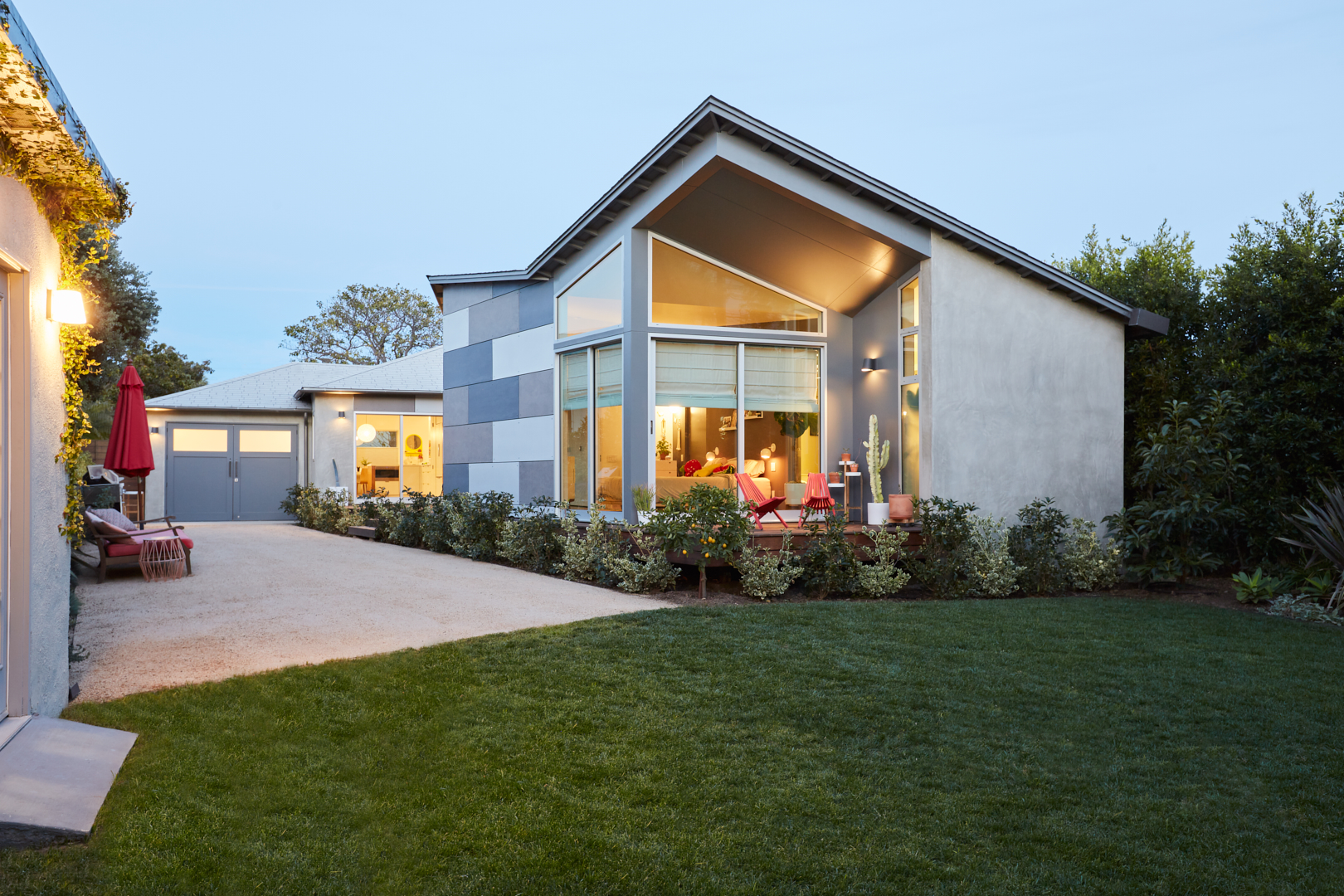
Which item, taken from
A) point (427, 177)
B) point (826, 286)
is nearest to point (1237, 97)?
point (826, 286)

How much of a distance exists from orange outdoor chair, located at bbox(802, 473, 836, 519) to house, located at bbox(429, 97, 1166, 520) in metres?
1.05

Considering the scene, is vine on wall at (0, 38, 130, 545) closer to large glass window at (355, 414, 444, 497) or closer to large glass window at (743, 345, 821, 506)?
large glass window at (743, 345, 821, 506)

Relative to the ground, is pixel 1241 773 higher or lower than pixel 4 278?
lower

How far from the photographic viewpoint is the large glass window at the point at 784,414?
11.0m

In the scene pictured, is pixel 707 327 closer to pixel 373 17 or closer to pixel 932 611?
pixel 932 611

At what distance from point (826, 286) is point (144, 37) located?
2231 cm

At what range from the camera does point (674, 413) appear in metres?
10.6

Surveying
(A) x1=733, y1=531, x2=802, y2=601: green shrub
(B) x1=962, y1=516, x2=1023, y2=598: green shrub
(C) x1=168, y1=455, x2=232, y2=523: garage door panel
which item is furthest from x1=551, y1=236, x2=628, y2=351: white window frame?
(C) x1=168, y1=455, x2=232, y2=523: garage door panel

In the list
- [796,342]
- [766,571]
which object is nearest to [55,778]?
[766,571]

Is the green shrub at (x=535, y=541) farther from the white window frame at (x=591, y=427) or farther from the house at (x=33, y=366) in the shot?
the house at (x=33, y=366)

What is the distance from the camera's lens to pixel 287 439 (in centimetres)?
2053

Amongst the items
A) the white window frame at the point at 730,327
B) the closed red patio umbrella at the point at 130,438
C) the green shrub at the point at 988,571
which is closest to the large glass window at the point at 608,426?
the white window frame at the point at 730,327

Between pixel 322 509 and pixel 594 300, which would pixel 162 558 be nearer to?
pixel 594 300

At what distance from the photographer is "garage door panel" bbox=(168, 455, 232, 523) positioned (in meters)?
19.7
